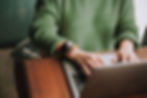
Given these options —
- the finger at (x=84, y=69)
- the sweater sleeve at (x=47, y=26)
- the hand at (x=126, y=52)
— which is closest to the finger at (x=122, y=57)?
the hand at (x=126, y=52)

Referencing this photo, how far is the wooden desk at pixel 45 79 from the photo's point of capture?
0.84m

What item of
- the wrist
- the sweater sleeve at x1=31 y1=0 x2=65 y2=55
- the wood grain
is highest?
the sweater sleeve at x1=31 y1=0 x2=65 y2=55

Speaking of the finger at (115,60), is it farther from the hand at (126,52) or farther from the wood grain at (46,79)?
the wood grain at (46,79)

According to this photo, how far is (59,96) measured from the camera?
2.72 ft

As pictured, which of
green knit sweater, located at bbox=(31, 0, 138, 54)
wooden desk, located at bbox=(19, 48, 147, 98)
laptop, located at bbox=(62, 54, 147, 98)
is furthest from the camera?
green knit sweater, located at bbox=(31, 0, 138, 54)

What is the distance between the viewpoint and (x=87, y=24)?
1317 mm

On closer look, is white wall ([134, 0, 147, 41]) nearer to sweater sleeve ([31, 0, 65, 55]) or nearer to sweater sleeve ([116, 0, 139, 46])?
sweater sleeve ([116, 0, 139, 46])

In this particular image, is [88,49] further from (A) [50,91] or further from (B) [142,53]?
(A) [50,91]

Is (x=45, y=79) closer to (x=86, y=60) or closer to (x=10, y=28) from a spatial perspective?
(x=86, y=60)

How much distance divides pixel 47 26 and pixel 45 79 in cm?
34

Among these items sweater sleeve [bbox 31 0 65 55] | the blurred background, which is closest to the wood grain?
sweater sleeve [bbox 31 0 65 55]

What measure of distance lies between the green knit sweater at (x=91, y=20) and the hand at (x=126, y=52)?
0.17 feet

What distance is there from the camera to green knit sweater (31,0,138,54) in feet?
4.05

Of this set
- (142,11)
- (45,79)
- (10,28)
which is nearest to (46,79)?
(45,79)
